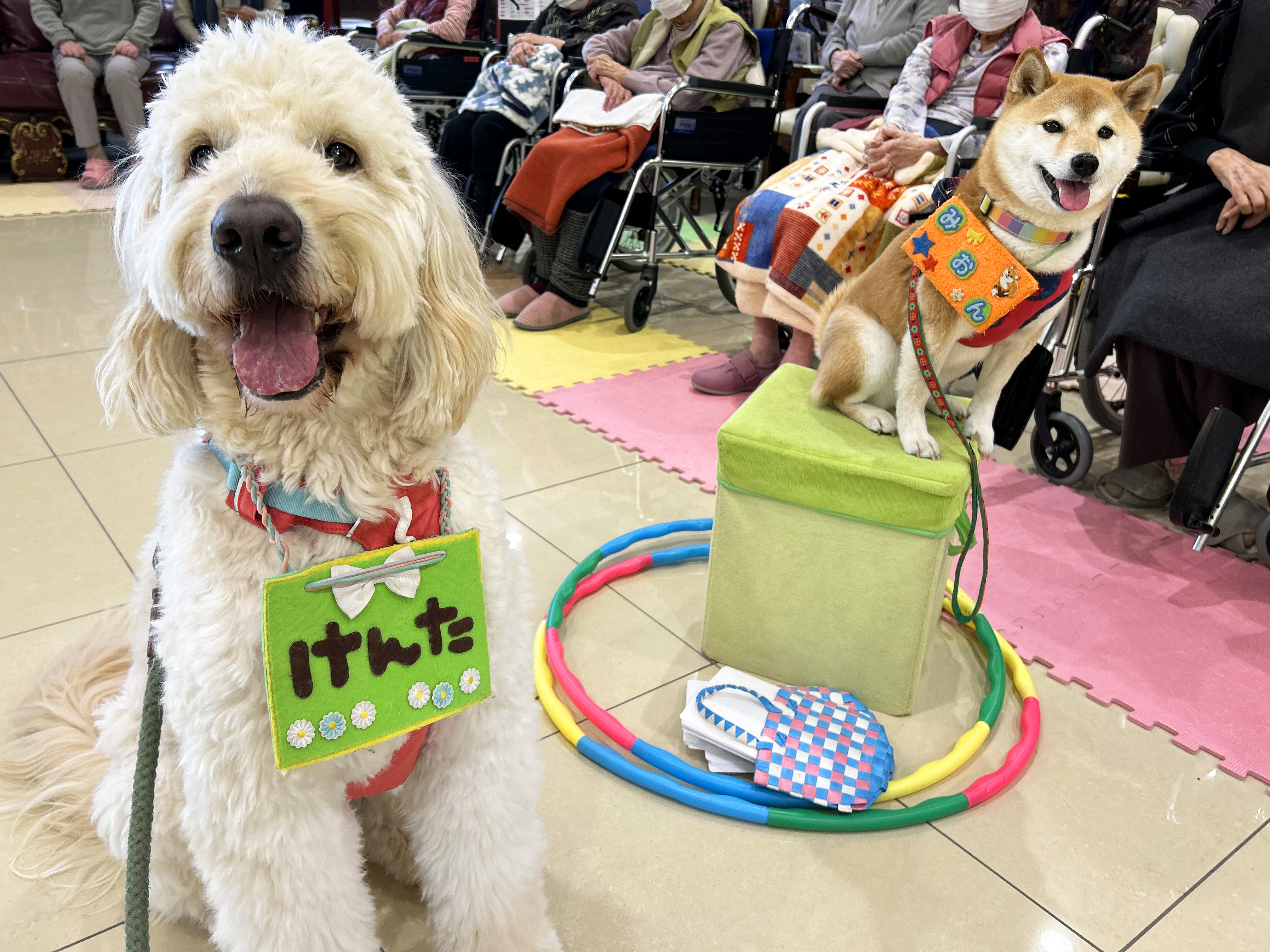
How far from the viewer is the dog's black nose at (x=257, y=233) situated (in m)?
0.79

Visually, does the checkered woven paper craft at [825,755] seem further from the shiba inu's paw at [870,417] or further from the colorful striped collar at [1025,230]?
the colorful striped collar at [1025,230]

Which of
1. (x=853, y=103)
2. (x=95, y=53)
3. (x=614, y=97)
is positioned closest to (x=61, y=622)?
(x=614, y=97)

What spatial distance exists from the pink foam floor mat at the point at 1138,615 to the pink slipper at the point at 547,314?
1.94 metres

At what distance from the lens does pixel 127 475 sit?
2373 mm

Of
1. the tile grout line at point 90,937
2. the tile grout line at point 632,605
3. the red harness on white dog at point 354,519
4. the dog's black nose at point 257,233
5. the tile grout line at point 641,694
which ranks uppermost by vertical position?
the dog's black nose at point 257,233

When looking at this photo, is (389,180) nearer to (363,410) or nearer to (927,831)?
(363,410)

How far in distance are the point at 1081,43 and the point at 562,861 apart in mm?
2512

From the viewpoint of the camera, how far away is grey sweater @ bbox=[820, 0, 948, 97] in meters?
3.33

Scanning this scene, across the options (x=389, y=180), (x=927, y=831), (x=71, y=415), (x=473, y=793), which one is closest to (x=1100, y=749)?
(x=927, y=831)

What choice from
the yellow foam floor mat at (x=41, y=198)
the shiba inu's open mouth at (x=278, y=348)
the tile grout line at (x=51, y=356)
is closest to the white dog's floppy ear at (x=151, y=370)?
the shiba inu's open mouth at (x=278, y=348)

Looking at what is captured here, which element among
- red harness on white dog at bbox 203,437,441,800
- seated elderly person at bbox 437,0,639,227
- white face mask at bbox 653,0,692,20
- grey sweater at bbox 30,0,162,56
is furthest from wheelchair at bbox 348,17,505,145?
red harness on white dog at bbox 203,437,441,800

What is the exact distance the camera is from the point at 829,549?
5.49 feet

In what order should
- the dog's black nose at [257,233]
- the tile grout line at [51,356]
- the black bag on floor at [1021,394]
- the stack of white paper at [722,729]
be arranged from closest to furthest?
the dog's black nose at [257,233] → the stack of white paper at [722,729] → the black bag on floor at [1021,394] → the tile grout line at [51,356]

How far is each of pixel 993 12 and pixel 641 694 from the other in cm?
235
